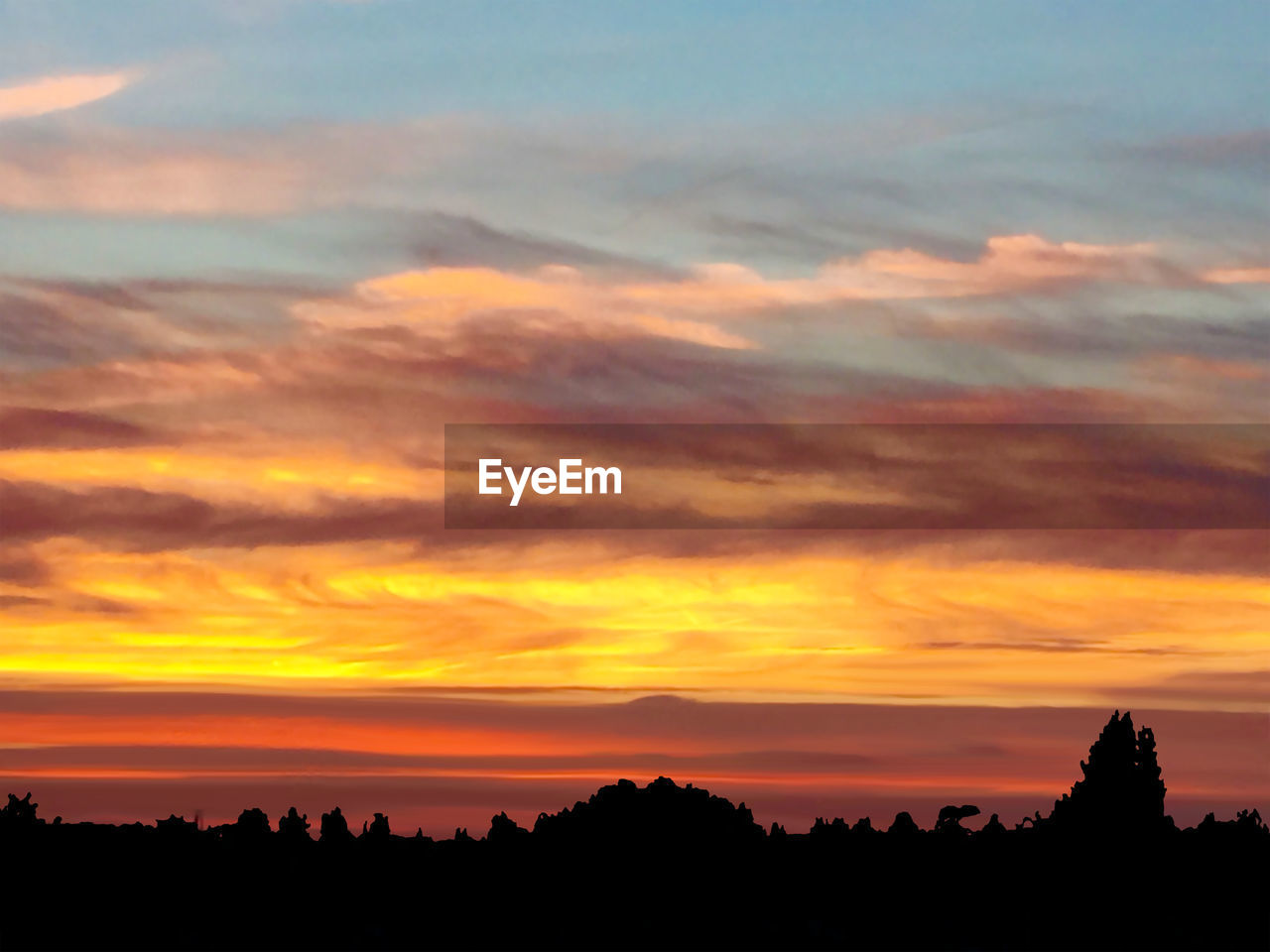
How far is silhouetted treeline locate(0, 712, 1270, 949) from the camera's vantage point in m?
137

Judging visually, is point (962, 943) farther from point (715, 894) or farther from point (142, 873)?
point (142, 873)

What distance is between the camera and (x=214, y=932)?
13700cm

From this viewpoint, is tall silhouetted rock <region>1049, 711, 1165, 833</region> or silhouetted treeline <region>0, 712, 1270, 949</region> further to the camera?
silhouetted treeline <region>0, 712, 1270, 949</region>

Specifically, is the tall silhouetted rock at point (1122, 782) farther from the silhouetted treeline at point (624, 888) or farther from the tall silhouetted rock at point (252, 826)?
the tall silhouetted rock at point (252, 826)

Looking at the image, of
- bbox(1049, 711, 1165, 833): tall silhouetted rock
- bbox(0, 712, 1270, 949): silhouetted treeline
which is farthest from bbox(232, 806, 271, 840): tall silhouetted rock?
bbox(1049, 711, 1165, 833): tall silhouetted rock

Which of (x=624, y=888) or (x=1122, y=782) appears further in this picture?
(x=624, y=888)

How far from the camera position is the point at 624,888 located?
470ft

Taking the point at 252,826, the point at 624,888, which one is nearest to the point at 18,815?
the point at 252,826

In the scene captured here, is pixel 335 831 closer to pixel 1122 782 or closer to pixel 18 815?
pixel 18 815

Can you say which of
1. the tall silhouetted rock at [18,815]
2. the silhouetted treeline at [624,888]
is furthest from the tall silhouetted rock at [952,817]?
the tall silhouetted rock at [18,815]

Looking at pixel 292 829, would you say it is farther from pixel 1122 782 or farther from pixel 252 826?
pixel 1122 782

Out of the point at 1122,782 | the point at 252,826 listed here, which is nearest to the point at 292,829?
the point at 252,826

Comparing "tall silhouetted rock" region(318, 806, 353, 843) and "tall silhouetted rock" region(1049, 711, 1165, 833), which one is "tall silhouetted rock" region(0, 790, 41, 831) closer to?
"tall silhouetted rock" region(318, 806, 353, 843)

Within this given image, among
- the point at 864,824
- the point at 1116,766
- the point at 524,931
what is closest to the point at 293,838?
the point at 524,931
